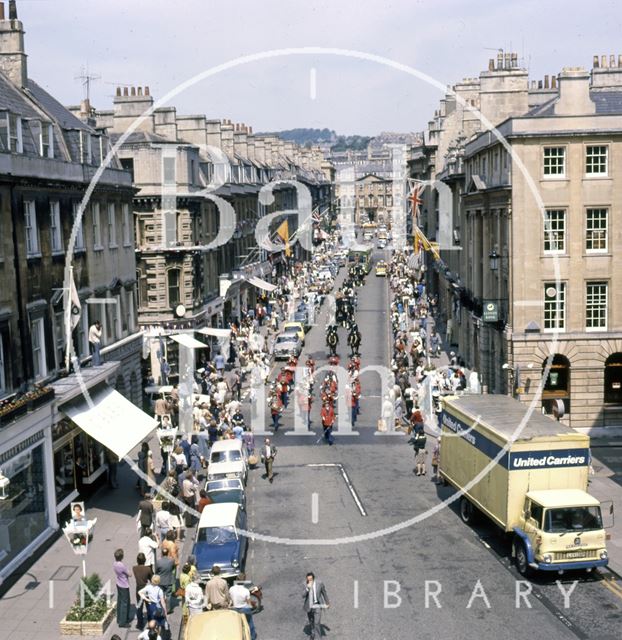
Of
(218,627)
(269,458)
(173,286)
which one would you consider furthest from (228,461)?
(173,286)

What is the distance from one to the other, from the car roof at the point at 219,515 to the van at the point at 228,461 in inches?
182

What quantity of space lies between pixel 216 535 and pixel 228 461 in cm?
796

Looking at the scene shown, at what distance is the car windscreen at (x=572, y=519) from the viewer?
21484 millimetres

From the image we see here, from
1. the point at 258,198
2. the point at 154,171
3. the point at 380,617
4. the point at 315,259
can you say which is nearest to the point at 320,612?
the point at 380,617

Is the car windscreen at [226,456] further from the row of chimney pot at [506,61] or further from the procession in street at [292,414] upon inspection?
the row of chimney pot at [506,61]

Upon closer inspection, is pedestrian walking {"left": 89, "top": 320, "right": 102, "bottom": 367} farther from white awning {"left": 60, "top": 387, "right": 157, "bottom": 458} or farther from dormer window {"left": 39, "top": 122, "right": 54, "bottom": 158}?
dormer window {"left": 39, "top": 122, "right": 54, "bottom": 158}

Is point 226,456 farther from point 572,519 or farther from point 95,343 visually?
point 572,519

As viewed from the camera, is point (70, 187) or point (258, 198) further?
point (258, 198)

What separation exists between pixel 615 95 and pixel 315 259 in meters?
82.8

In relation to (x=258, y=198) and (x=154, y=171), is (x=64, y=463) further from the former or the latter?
(x=258, y=198)

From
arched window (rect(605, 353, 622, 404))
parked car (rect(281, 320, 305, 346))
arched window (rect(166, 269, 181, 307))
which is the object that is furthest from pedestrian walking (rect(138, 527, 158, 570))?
parked car (rect(281, 320, 305, 346))

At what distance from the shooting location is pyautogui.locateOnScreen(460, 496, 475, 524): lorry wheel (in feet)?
86.8

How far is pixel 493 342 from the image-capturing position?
145 feet

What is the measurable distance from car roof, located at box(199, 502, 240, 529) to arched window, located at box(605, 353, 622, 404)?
20.7 m
